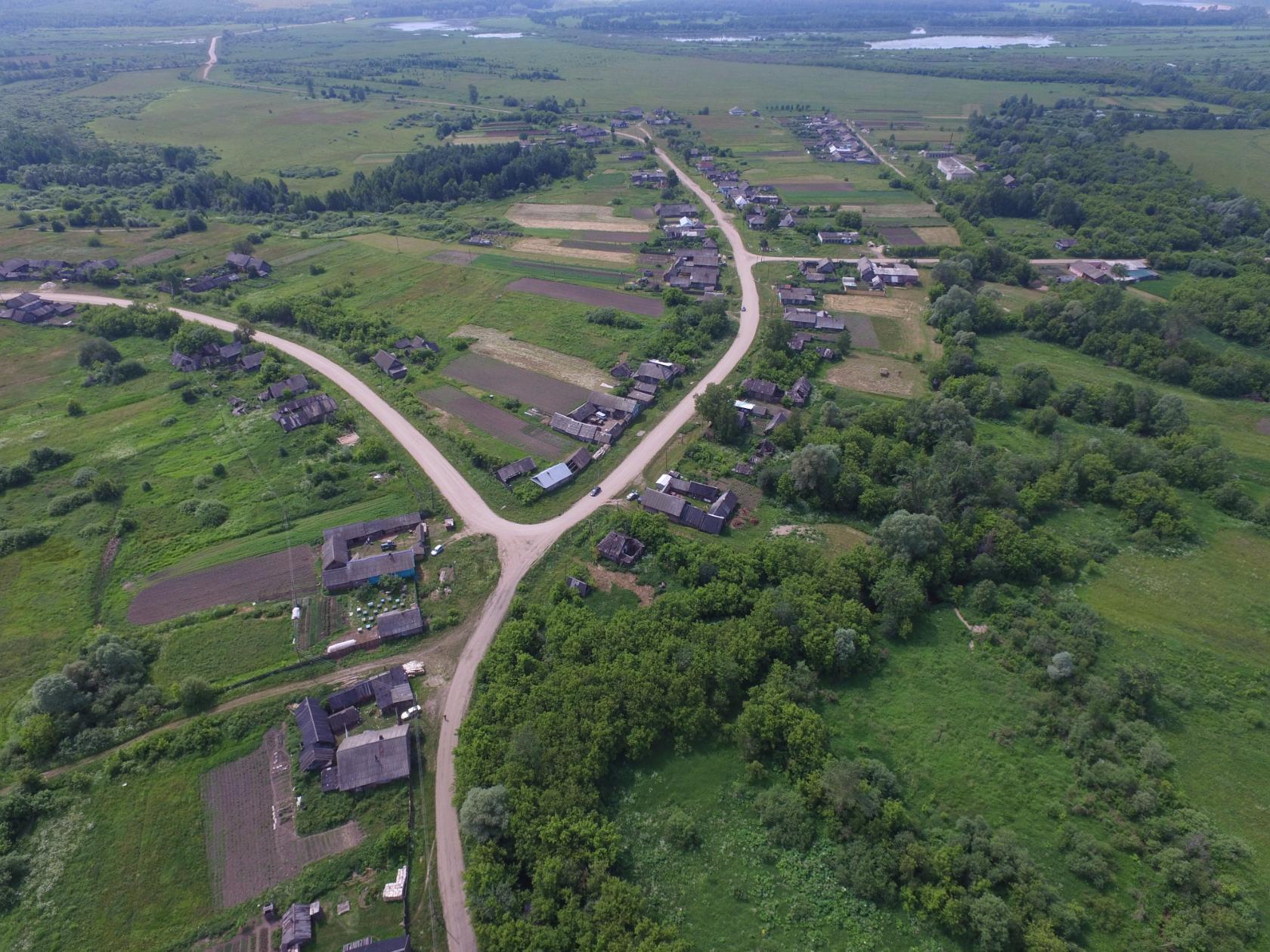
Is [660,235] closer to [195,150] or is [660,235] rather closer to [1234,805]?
[1234,805]

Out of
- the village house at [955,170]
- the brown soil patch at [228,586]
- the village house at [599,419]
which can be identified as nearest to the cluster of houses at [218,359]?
the brown soil patch at [228,586]

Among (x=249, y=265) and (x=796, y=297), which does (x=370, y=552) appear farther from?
(x=249, y=265)

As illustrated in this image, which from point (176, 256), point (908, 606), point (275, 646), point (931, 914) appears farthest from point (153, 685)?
point (176, 256)

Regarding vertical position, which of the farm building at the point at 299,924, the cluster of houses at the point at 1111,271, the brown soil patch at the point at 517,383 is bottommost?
the farm building at the point at 299,924

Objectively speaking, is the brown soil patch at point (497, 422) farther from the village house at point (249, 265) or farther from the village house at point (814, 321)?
the village house at point (249, 265)

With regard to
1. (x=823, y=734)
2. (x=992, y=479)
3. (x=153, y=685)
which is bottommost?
(x=153, y=685)

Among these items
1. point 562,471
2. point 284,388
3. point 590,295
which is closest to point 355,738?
point 562,471
